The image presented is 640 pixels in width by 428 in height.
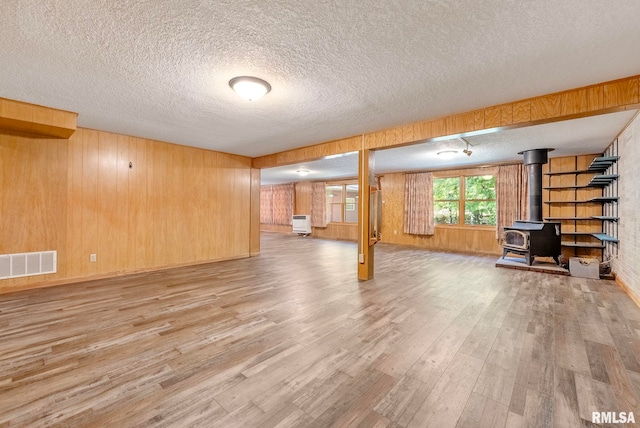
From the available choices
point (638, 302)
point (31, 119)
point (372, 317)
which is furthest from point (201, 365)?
point (638, 302)

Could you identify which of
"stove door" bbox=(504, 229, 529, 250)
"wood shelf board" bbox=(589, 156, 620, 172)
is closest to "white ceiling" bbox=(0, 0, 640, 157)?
"wood shelf board" bbox=(589, 156, 620, 172)

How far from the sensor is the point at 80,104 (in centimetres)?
326

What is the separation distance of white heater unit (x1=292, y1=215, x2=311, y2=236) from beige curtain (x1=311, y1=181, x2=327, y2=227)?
8.2 inches

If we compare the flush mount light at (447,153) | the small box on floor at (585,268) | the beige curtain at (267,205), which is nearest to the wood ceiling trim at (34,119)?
the flush mount light at (447,153)

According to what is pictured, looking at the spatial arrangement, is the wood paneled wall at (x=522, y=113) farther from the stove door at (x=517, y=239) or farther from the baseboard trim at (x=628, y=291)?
the stove door at (x=517, y=239)

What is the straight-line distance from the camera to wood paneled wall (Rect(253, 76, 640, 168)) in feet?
8.29

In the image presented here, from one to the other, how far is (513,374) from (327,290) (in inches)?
90.6

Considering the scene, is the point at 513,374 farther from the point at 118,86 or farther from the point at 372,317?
the point at 118,86

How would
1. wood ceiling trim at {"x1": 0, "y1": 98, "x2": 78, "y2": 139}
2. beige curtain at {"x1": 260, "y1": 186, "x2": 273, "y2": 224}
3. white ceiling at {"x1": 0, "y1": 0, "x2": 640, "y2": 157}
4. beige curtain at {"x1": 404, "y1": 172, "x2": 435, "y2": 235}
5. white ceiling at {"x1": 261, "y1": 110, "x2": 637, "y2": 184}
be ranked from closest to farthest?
white ceiling at {"x1": 0, "y1": 0, "x2": 640, "y2": 157} < wood ceiling trim at {"x1": 0, "y1": 98, "x2": 78, "y2": 139} < white ceiling at {"x1": 261, "y1": 110, "x2": 637, "y2": 184} < beige curtain at {"x1": 404, "y1": 172, "x2": 435, "y2": 235} < beige curtain at {"x1": 260, "y1": 186, "x2": 273, "y2": 224}

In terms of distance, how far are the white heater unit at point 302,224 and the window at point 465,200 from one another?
4.91 m

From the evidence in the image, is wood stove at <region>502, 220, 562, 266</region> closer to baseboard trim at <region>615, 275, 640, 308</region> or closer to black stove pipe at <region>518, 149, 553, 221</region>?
black stove pipe at <region>518, 149, 553, 221</region>

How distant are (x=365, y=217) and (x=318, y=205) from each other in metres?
6.53

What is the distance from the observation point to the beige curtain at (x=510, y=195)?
6.62 m

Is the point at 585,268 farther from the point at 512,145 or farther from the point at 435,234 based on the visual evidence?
the point at 435,234
